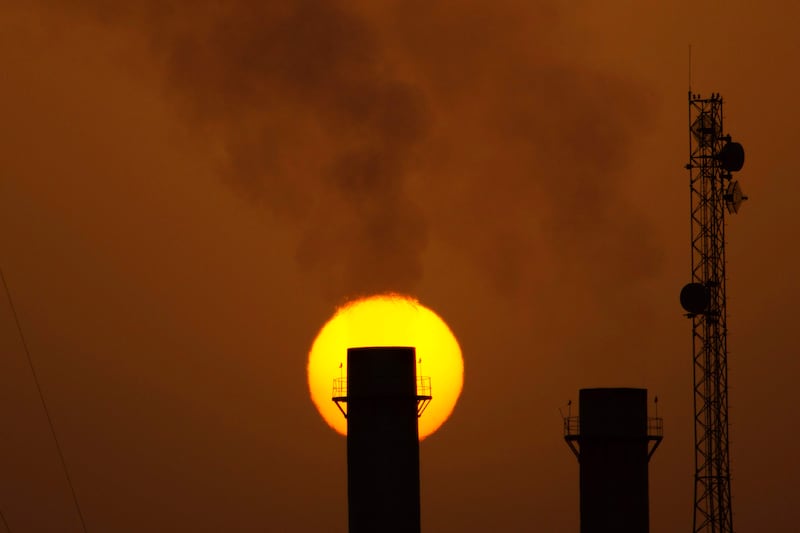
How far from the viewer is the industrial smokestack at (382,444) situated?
6206cm

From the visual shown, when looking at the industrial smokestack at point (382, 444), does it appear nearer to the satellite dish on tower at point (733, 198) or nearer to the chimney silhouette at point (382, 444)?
the chimney silhouette at point (382, 444)

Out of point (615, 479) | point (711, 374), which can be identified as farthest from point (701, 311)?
point (615, 479)

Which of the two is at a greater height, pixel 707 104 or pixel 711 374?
pixel 707 104

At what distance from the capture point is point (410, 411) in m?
63.0

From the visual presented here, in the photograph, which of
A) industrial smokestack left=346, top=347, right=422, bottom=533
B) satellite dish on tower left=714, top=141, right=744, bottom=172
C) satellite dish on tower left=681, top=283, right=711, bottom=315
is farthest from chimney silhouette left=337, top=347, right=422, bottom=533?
satellite dish on tower left=714, top=141, right=744, bottom=172

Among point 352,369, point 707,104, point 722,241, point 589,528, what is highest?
point 707,104

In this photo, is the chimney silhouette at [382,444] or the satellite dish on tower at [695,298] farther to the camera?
the satellite dish on tower at [695,298]

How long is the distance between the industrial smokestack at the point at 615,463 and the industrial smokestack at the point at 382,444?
819 centimetres

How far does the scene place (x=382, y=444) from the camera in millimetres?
62438

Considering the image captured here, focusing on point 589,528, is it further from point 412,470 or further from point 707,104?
point 707,104

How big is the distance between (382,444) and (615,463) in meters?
10.0

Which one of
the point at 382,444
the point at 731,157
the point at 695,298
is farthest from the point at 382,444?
the point at 731,157

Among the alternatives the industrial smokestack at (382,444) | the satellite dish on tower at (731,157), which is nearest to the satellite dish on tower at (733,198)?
the satellite dish on tower at (731,157)

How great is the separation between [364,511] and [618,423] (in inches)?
433
